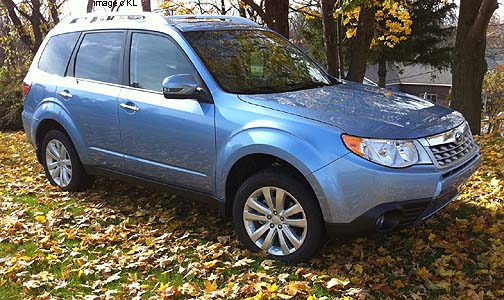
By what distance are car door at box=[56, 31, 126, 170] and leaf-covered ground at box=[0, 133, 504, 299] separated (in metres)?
0.72

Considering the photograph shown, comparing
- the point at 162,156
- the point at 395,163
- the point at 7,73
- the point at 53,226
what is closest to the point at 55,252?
the point at 53,226

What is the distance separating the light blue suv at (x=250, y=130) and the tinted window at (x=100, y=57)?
0.06ft

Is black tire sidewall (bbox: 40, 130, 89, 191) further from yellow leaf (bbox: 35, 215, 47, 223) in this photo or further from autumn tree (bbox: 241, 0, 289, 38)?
autumn tree (bbox: 241, 0, 289, 38)

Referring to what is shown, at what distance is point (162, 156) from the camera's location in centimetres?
444

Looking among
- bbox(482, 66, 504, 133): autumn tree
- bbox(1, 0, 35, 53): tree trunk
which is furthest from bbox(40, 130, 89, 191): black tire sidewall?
bbox(482, 66, 504, 133): autumn tree

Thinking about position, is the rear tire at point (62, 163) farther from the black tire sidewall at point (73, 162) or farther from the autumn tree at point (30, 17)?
the autumn tree at point (30, 17)

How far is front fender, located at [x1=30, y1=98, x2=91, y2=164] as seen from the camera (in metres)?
5.28

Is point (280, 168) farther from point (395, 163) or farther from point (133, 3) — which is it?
point (133, 3)

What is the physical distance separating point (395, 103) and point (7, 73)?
13.6m

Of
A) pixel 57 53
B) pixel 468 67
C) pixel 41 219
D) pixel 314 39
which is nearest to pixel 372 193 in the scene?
pixel 41 219

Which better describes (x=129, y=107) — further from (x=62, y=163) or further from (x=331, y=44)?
(x=331, y=44)

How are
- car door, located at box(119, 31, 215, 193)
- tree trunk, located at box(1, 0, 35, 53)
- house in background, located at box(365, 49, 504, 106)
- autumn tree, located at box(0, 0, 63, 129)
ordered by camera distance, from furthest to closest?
1. house in background, located at box(365, 49, 504, 106)
2. tree trunk, located at box(1, 0, 35, 53)
3. autumn tree, located at box(0, 0, 63, 129)
4. car door, located at box(119, 31, 215, 193)

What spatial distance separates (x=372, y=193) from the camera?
3334 millimetres

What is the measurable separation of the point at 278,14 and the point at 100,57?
4.92 m
